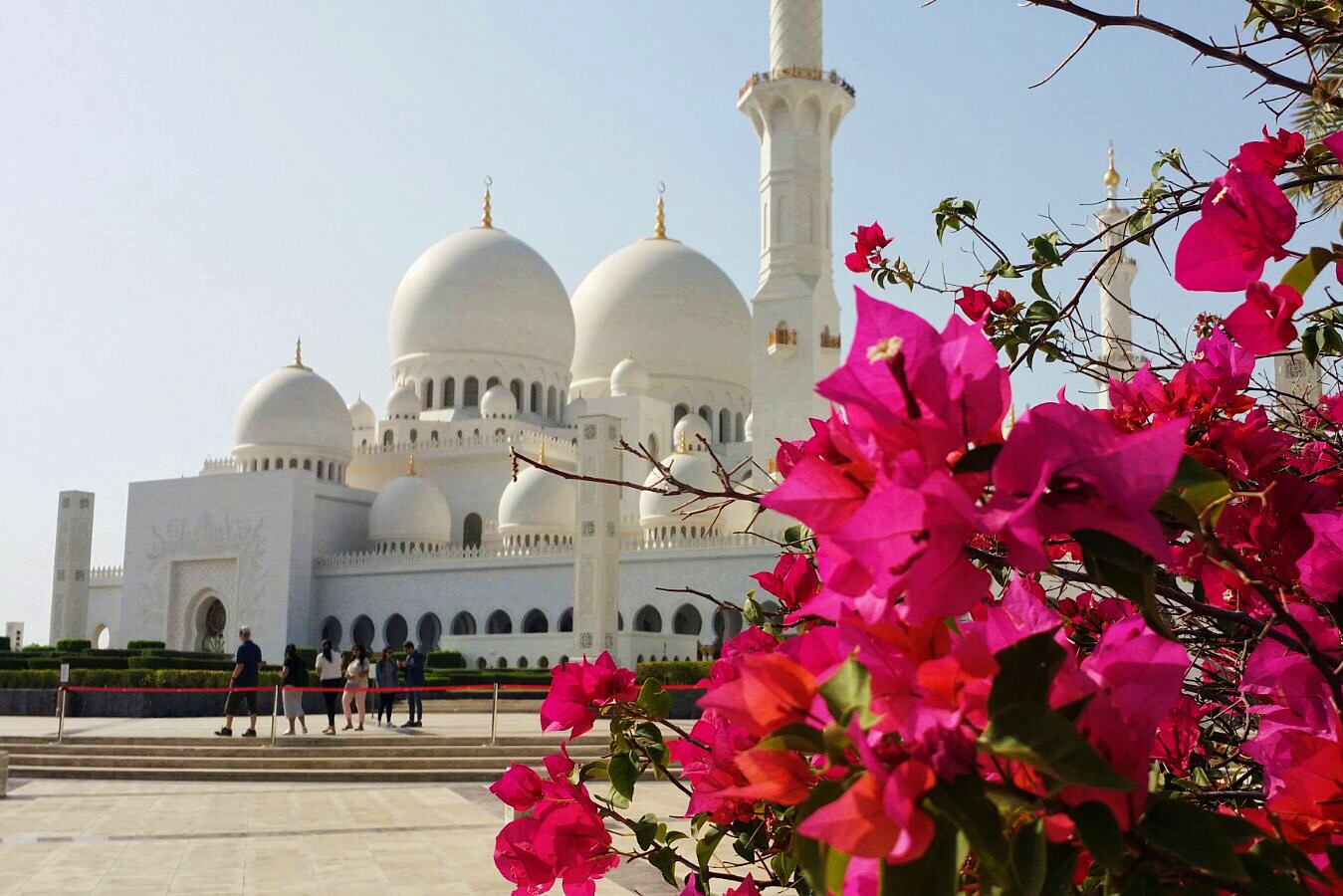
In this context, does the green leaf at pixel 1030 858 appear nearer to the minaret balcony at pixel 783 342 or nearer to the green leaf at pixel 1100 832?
the green leaf at pixel 1100 832

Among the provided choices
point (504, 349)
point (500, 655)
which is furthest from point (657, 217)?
point (500, 655)

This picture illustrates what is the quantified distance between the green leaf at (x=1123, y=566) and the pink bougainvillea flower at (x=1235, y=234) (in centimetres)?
45

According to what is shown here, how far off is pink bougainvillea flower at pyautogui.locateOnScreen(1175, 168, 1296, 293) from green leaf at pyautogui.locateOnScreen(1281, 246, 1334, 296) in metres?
0.02

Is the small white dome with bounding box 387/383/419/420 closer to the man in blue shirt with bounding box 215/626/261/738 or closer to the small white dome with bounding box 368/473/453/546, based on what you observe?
the small white dome with bounding box 368/473/453/546

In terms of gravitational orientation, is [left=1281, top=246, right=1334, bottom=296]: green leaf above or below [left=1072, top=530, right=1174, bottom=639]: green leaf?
above

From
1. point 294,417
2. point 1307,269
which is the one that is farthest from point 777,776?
point 294,417

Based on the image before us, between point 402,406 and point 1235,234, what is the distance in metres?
31.5

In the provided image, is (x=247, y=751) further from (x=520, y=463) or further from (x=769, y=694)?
(x=520, y=463)

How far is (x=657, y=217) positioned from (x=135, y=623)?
16694mm

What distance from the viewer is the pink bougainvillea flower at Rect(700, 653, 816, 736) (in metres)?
0.85

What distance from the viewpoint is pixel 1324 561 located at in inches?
45.6

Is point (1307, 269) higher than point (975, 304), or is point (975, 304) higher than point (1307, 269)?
point (975, 304)

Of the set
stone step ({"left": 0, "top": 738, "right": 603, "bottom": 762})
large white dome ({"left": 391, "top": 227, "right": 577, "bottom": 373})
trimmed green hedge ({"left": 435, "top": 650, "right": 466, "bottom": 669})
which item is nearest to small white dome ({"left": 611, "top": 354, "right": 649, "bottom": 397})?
large white dome ({"left": 391, "top": 227, "right": 577, "bottom": 373})

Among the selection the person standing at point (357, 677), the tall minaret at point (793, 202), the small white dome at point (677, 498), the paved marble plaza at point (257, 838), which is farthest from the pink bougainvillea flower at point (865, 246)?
the small white dome at point (677, 498)
